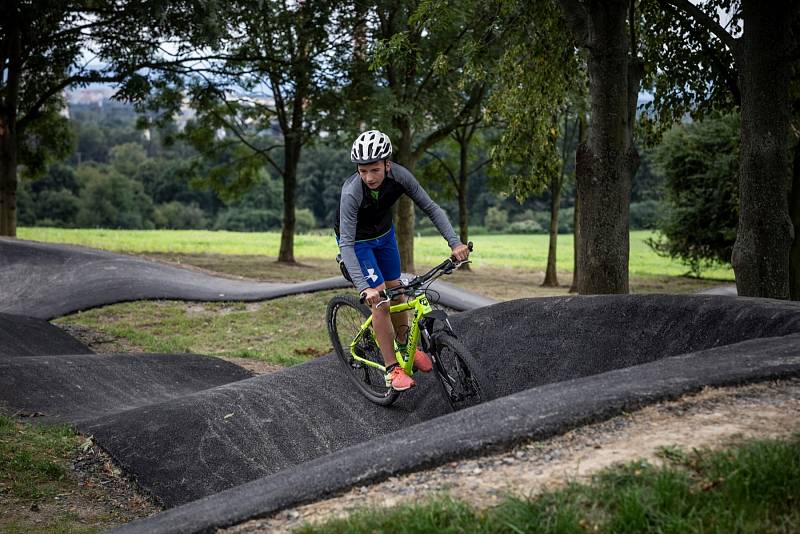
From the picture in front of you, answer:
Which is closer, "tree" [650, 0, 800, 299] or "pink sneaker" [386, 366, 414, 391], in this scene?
"pink sneaker" [386, 366, 414, 391]

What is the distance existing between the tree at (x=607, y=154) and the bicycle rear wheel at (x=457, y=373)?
496 cm

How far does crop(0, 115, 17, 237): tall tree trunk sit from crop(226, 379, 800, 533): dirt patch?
2341 centimetres

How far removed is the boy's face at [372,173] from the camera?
7059 millimetres

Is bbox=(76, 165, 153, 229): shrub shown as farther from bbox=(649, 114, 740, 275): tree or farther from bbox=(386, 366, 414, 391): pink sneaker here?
bbox=(386, 366, 414, 391): pink sneaker

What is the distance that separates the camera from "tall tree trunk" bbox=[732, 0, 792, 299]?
10805 mm

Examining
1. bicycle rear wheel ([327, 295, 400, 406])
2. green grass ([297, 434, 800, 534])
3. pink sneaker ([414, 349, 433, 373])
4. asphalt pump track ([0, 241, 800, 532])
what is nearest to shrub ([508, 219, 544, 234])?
asphalt pump track ([0, 241, 800, 532])

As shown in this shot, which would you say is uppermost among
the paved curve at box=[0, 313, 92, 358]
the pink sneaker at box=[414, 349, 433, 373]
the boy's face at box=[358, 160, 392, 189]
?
the boy's face at box=[358, 160, 392, 189]

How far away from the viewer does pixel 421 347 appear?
24.3 ft

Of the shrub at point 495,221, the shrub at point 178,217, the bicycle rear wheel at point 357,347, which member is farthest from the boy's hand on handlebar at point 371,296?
the shrub at point 178,217

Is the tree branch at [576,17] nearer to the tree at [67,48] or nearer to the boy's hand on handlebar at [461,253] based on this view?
the boy's hand on handlebar at [461,253]

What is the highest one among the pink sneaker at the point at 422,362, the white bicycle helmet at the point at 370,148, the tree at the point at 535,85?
the tree at the point at 535,85

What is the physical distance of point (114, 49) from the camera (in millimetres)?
25344

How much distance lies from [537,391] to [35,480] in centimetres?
441

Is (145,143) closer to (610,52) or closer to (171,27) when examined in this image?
(171,27)
